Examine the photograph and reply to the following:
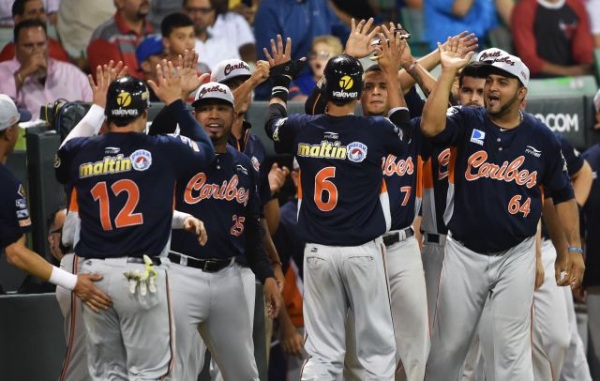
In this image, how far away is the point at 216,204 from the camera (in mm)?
6457

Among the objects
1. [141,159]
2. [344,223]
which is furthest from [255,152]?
[141,159]

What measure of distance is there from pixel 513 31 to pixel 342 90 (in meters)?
4.79

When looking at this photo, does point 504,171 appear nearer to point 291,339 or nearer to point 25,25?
point 291,339

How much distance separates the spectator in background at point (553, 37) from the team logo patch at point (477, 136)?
4175 mm

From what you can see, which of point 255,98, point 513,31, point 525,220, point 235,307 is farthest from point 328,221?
point 513,31

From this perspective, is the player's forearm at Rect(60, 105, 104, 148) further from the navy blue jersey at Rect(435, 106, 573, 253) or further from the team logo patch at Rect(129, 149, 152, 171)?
the navy blue jersey at Rect(435, 106, 573, 253)

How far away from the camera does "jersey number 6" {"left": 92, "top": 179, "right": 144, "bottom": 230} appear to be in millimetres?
5785

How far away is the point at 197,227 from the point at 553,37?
5.70 m

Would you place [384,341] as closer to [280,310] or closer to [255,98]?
[280,310]

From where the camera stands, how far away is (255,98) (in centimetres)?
942

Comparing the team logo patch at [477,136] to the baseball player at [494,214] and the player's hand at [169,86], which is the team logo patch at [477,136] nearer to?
the baseball player at [494,214]

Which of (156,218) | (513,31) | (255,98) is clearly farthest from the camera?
(513,31)

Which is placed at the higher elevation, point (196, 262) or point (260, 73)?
point (260, 73)

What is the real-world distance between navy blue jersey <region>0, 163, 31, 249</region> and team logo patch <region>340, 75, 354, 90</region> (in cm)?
170
